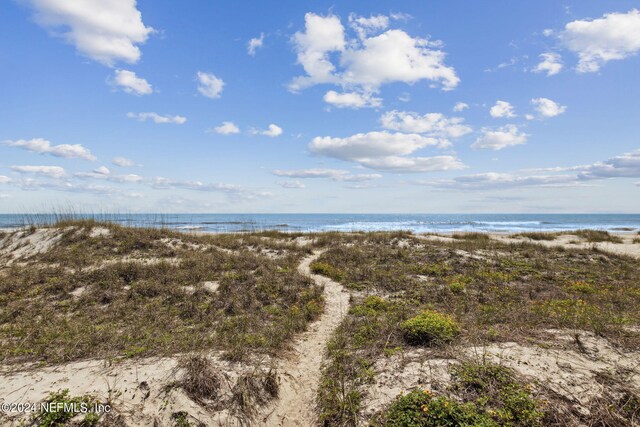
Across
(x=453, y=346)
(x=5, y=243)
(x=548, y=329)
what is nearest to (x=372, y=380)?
(x=453, y=346)

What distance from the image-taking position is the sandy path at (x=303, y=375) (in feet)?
18.5

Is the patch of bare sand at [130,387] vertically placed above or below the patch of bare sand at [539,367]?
below

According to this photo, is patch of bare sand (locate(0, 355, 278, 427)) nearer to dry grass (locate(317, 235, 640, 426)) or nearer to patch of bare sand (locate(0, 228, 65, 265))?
dry grass (locate(317, 235, 640, 426))

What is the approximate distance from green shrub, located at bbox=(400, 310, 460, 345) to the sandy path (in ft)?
7.12

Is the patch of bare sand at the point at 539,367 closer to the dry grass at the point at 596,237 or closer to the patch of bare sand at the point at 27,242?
the patch of bare sand at the point at 27,242

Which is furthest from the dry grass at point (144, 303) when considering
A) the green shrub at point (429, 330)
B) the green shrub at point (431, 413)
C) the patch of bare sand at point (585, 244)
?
the patch of bare sand at point (585, 244)

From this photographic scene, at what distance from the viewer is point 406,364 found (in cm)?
644

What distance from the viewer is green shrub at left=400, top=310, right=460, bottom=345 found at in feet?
24.4

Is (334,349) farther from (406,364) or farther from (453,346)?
(453,346)

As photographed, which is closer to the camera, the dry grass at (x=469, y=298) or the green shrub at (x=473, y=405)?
the green shrub at (x=473, y=405)

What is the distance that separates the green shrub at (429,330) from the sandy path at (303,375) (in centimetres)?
217

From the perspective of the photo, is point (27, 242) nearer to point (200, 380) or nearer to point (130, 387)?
point (130, 387)

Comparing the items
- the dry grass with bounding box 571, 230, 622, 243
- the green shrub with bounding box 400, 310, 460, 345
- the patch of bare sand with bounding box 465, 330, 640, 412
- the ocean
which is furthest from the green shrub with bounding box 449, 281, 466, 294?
the dry grass with bounding box 571, 230, 622, 243

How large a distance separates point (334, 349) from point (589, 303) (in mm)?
8927
